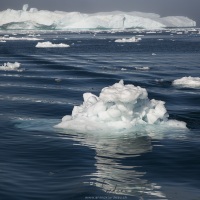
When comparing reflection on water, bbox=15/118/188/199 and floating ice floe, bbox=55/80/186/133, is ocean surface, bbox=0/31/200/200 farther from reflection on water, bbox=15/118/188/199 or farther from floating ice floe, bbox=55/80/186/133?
floating ice floe, bbox=55/80/186/133

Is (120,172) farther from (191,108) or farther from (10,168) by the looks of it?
(191,108)

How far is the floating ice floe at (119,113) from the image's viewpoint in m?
19.7

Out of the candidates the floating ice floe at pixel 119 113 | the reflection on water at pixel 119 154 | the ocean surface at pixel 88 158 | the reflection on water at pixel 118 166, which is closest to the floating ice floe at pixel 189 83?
the ocean surface at pixel 88 158

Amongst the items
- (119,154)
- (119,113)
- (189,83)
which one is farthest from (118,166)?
(189,83)

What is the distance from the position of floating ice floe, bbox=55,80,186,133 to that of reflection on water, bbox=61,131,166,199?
2.70 ft

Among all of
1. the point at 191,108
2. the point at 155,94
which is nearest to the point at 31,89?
the point at 155,94

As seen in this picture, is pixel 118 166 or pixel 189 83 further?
pixel 189 83

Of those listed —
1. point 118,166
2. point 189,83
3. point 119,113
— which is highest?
point 189,83

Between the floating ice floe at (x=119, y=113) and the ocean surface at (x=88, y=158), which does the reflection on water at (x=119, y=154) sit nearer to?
the ocean surface at (x=88, y=158)

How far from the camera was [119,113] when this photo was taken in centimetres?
1988

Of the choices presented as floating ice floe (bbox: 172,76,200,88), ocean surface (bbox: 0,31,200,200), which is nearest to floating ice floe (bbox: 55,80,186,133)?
ocean surface (bbox: 0,31,200,200)

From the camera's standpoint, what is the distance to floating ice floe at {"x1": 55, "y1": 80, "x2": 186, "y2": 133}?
19.7 metres

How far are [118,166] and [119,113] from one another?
16.9 feet

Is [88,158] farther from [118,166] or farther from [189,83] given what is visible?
[189,83]
